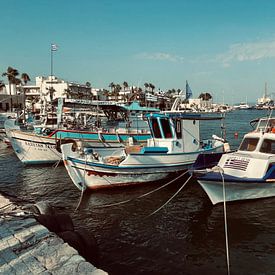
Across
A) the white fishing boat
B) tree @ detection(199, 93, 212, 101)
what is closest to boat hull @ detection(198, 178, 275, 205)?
the white fishing boat

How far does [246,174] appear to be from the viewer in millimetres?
12523

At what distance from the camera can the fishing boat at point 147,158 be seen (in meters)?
14.9

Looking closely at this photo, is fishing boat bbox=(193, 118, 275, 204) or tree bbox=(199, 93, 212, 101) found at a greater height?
tree bbox=(199, 93, 212, 101)

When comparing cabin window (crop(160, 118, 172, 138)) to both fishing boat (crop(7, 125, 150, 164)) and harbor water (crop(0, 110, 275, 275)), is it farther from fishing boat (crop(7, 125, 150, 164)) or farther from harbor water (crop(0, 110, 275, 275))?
fishing boat (crop(7, 125, 150, 164))

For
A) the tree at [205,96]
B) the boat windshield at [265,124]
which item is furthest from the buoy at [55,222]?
the tree at [205,96]

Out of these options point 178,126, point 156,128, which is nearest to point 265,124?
point 178,126

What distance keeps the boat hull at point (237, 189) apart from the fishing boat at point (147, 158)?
4.17m

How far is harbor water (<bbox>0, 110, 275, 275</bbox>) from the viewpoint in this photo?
8359 mm

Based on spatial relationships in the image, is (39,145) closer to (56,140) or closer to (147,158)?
(56,140)

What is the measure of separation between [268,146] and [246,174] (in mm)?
2256

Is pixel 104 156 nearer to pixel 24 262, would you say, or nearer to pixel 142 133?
pixel 142 133

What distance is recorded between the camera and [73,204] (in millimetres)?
13664

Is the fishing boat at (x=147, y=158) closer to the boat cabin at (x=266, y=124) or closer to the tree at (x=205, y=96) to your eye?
the boat cabin at (x=266, y=124)

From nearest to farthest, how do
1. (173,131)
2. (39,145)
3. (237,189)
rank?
(237,189), (173,131), (39,145)
